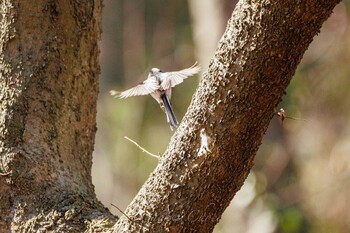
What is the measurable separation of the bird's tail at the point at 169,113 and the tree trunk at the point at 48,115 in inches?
8.8

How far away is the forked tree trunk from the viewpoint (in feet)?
5.97

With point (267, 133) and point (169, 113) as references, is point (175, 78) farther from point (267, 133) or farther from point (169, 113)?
point (267, 133)

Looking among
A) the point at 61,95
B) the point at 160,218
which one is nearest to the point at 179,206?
the point at 160,218

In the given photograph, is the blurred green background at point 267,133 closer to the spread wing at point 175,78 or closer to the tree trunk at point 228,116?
the spread wing at point 175,78

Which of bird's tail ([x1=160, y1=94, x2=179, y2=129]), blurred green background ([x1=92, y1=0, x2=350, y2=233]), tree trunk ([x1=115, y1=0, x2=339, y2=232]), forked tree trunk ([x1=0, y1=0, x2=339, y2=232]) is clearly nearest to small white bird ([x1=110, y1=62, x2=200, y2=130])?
bird's tail ([x1=160, y1=94, x2=179, y2=129])

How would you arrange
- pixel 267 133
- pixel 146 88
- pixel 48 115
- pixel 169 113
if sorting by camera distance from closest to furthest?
1. pixel 48 115
2. pixel 169 113
3. pixel 146 88
4. pixel 267 133

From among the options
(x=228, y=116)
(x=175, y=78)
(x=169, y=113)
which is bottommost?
(x=228, y=116)

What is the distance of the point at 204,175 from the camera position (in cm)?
193

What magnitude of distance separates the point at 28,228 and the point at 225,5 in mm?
4019

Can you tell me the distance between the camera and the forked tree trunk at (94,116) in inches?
71.6

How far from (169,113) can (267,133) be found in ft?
12.9

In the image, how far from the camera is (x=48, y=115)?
2449mm

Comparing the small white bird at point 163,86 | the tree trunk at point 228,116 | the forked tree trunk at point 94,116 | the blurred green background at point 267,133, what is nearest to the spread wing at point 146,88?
the small white bird at point 163,86

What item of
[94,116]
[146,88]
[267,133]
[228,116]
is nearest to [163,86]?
[146,88]
